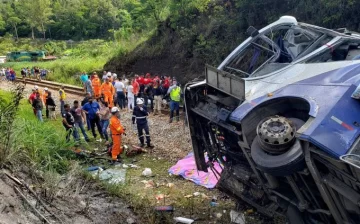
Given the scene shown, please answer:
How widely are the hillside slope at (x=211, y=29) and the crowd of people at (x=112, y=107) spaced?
3.20 m

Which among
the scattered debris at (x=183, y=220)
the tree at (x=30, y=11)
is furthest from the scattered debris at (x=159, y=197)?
the tree at (x=30, y=11)

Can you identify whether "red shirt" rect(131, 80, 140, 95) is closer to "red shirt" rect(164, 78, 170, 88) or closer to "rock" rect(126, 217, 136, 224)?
"red shirt" rect(164, 78, 170, 88)

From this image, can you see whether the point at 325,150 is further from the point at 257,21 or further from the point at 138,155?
the point at 257,21

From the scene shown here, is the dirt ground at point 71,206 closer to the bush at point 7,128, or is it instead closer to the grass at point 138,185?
the grass at point 138,185

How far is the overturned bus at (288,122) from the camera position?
380 cm

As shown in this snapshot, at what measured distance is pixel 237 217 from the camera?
5.84m

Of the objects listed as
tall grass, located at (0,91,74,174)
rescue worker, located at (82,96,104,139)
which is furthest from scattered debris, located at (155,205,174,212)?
rescue worker, located at (82,96,104,139)

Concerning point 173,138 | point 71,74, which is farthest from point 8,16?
point 173,138

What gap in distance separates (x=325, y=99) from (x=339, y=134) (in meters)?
0.45

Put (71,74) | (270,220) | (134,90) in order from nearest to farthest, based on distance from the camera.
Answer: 1. (270,220)
2. (134,90)
3. (71,74)

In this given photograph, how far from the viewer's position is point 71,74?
28.4m

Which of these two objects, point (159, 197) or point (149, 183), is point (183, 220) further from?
point (149, 183)

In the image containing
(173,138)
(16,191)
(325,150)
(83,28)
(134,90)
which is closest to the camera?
(325,150)

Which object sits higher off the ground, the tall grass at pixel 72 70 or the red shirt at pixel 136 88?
the red shirt at pixel 136 88
